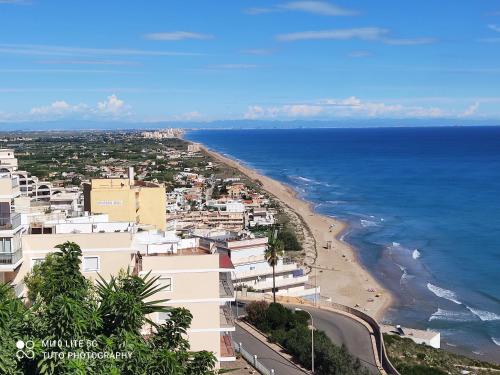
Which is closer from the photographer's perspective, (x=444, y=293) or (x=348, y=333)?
(x=348, y=333)

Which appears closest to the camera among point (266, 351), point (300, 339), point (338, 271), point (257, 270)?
point (266, 351)

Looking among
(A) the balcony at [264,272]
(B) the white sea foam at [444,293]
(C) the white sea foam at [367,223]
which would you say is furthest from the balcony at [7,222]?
(C) the white sea foam at [367,223]

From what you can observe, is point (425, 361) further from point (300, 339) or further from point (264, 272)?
point (264, 272)

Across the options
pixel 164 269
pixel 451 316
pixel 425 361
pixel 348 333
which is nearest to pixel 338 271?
pixel 451 316

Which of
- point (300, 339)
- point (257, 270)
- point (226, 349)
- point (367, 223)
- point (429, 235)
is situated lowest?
point (429, 235)

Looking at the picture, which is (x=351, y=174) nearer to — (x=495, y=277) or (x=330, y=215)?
(x=330, y=215)

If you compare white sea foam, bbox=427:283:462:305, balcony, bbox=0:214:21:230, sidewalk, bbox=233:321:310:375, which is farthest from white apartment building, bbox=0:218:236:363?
white sea foam, bbox=427:283:462:305

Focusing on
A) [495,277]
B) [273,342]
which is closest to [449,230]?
[495,277]
